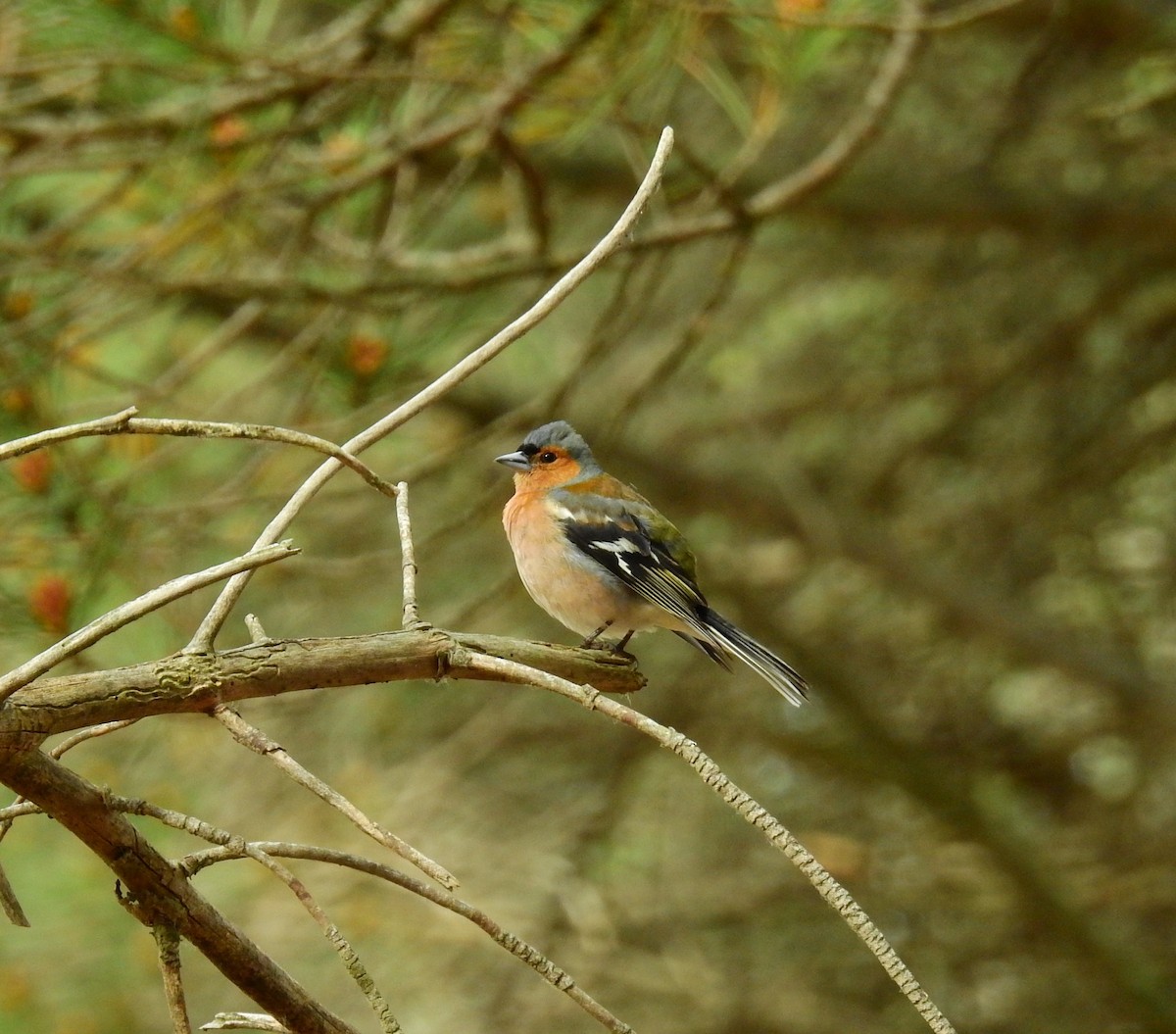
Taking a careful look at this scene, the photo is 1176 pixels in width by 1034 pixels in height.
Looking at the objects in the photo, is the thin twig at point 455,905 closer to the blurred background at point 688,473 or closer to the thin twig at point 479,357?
the thin twig at point 479,357

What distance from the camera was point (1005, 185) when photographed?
6570mm

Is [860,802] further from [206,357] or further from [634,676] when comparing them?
[634,676]

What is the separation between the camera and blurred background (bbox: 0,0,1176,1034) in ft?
16.8

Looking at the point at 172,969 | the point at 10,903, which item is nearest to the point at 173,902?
the point at 172,969

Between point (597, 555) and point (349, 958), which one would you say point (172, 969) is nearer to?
point (349, 958)

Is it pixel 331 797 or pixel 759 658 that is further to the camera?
pixel 759 658

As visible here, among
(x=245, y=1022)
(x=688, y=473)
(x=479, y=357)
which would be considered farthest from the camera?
(x=688, y=473)

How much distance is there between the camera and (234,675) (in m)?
1.80

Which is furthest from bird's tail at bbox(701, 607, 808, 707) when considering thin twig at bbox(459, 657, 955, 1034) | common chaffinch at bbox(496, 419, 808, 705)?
thin twig at bbox(459, 657, 955, 1034)

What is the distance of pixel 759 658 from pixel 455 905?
224 centimetres

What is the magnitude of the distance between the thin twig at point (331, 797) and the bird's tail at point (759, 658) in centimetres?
186

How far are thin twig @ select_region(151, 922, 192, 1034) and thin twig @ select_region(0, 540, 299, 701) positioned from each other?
342mm

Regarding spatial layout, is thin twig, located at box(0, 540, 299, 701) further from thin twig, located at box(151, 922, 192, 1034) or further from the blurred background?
the blurred background

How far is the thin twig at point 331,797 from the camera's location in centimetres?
159
